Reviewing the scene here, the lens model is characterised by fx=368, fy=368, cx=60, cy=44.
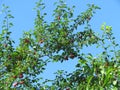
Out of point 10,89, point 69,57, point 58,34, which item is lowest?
point 10,89

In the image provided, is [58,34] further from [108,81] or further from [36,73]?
[108,81]

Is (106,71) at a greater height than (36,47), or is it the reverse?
(36,47)

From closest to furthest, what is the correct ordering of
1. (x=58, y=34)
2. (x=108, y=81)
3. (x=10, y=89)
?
1. (x=108, y=81)
2. (x=10, y=89)
3. (x=58, y=34)

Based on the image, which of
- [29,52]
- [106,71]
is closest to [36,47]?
[29,52]

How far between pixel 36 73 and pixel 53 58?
1.93 feet

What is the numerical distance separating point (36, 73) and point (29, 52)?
50cm

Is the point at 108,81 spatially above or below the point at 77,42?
below

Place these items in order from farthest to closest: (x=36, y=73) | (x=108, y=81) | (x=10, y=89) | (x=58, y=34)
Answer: (x=58, y=34)
(x=36, y=73)
(x=10, y=89)
(x=108, y=81)

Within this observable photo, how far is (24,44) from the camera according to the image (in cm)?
844

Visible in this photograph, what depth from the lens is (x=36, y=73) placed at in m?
8.03

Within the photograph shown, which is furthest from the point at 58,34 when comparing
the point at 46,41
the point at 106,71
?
the point at 106,71

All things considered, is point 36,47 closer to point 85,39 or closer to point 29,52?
point 29,52

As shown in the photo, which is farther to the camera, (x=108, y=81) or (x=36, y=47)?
(x=36, y=47)

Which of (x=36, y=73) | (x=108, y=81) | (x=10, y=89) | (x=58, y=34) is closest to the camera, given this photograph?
(x=108, y=81)
